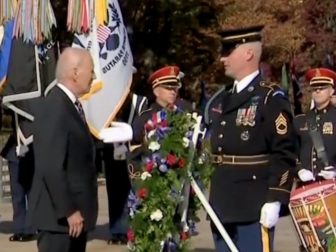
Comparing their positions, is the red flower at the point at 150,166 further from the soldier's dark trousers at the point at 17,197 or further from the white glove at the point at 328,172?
the soldier's dark trousers at the point at 17,197

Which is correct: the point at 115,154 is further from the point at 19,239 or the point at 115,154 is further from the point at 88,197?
the point at 88,197

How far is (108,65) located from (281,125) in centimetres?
401

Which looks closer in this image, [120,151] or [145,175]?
[145,175]

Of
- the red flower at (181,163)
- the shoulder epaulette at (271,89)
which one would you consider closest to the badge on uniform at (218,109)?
the shoulder epaulette at (271,89)

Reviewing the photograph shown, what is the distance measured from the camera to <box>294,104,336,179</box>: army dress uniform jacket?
8789 mm

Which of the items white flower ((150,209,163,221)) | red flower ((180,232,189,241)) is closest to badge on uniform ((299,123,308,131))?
red flower ((180,232,189,241))

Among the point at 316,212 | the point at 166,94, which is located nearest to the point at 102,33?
the point at 166,94

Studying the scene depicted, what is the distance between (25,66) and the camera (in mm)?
10594

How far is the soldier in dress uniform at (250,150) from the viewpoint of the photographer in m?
6.63

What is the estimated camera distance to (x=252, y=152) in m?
6.76

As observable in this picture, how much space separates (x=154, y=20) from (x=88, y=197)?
24.2 m

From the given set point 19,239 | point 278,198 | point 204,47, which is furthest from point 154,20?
point 278,198

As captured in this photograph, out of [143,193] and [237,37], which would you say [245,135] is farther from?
[143,193]

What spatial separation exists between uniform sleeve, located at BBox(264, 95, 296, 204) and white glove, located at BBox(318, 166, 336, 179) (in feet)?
5.48
